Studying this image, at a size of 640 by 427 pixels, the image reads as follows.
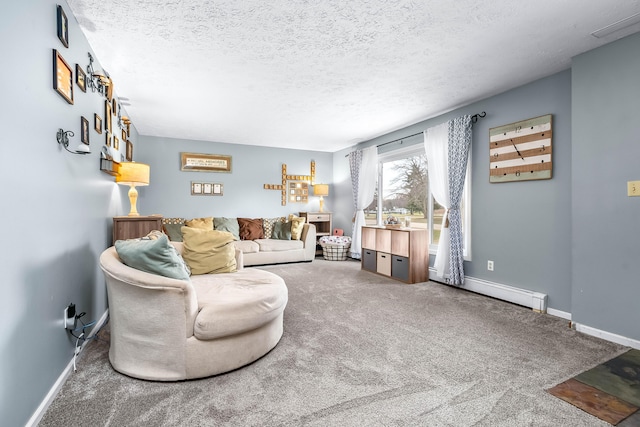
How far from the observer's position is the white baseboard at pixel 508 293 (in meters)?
3.21

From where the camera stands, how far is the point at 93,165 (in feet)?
8.46

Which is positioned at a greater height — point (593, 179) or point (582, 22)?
point (582, 22)

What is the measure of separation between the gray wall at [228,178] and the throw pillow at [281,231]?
795 mm

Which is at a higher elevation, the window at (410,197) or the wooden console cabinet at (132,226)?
the window at (410,197)

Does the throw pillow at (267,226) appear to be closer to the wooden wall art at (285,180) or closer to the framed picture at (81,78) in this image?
the wooden wall art at (285,180)

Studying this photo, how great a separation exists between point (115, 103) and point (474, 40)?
12.3 ft

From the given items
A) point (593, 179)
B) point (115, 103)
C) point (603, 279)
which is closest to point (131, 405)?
point (115, 103)

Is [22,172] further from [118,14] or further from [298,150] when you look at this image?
[298,150]

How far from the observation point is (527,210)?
135 inches

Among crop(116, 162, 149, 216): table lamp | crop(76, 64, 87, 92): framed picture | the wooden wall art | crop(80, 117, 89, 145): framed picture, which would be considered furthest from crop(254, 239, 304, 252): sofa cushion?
crop(76, 64, 87, 92): framed picture

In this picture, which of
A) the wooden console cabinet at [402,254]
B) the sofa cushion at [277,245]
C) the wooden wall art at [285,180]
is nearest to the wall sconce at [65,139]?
the wooden console cabinet at [402,254]

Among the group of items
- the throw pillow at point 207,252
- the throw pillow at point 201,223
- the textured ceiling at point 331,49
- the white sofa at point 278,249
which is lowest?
the white sofa at point 278,249

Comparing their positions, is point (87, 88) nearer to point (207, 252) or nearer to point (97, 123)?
point (97, 123)

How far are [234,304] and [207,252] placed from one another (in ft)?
3.44
